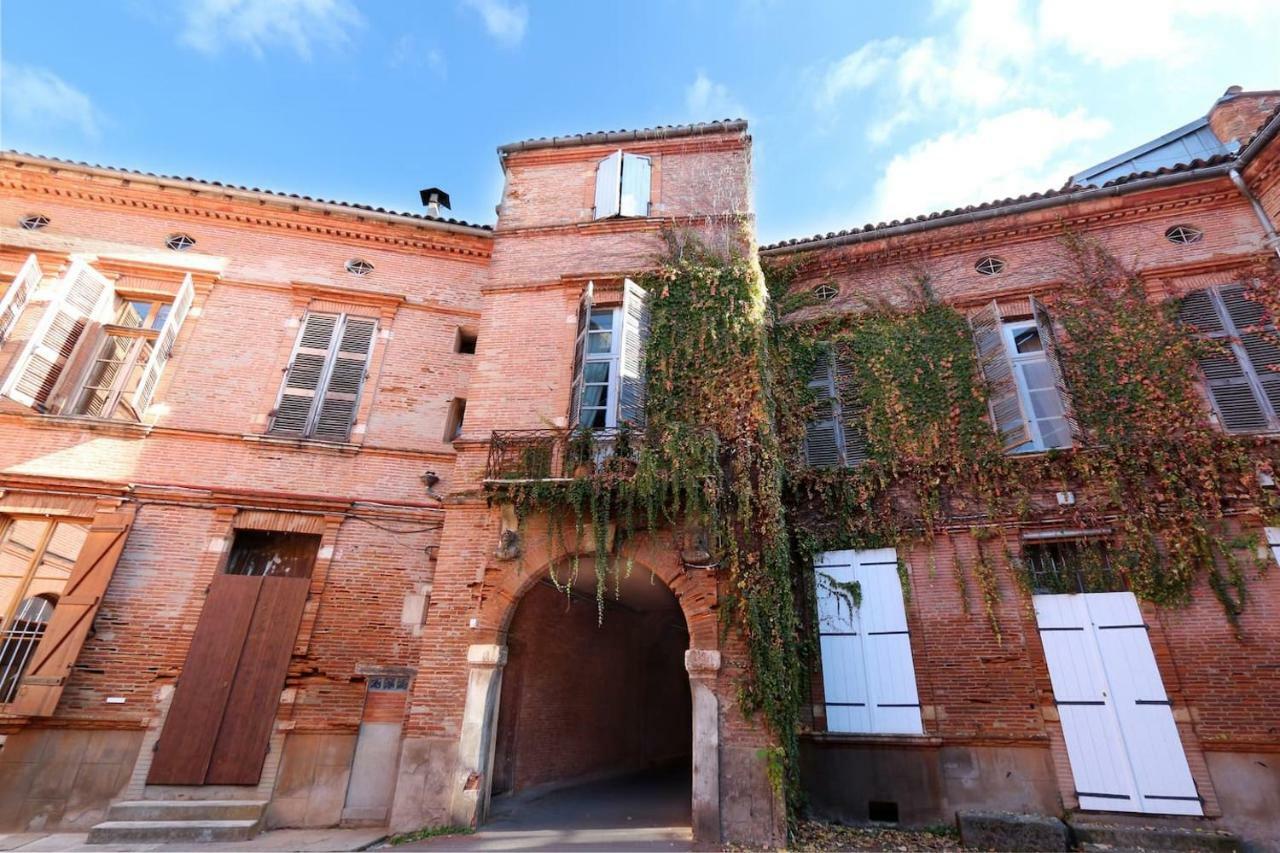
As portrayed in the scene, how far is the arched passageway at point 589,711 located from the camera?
830cm

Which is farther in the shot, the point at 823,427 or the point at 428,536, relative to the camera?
the point at 823,427

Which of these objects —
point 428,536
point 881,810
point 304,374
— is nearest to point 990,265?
point 881,810

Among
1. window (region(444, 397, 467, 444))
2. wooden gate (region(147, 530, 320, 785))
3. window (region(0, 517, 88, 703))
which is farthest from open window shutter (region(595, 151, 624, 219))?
window (region(0, 517, 88, 703))

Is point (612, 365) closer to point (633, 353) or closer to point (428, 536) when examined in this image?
point (633, 353)

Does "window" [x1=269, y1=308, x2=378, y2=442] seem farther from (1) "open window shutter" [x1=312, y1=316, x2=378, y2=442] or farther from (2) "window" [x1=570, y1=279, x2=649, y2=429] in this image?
(2) "window" [x1=570, y1=279, x2=649, y2=429]

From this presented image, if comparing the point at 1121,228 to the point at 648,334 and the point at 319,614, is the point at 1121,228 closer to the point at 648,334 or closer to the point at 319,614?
the point at 648,334

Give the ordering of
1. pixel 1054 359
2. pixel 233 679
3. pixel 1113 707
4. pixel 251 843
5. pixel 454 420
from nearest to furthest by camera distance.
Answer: pixel 251 843 → pixel 1113 707 → pixel 233 679 → pixel 1054 359 → pixel 454 420

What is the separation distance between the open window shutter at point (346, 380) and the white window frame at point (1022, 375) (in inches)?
375

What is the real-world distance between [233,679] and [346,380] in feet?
14.4

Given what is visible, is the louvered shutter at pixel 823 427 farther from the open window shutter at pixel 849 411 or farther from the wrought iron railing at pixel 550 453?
the wrought iron railing at pixel 550 453

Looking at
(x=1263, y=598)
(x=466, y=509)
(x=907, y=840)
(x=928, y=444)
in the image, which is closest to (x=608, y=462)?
(x=466, y=509)

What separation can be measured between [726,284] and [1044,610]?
573cm

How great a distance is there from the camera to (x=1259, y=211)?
8.73 m

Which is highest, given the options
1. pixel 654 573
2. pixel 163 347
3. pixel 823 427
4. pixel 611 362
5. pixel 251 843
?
pixel 163 347
